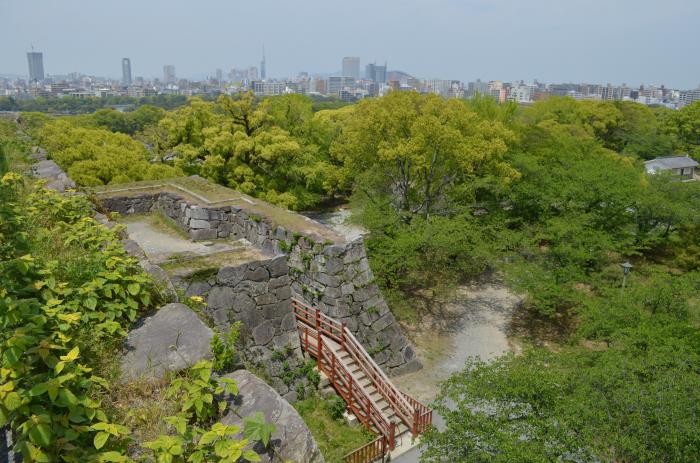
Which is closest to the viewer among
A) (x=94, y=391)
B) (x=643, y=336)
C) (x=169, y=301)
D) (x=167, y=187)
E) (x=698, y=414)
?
(x=94, y=391)

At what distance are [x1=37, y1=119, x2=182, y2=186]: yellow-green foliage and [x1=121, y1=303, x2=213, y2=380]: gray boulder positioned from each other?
12.0 m

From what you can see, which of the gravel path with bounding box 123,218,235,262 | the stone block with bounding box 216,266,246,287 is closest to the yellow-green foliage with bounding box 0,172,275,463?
the stone block with bounding box 216,266,246,287

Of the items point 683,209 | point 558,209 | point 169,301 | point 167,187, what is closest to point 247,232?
point 167,187

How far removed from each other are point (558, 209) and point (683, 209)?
477 cm

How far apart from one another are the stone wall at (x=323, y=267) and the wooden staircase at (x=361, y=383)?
0.80 metres

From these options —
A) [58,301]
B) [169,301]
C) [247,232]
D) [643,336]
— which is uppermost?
[58,301]

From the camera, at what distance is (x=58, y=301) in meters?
3.84

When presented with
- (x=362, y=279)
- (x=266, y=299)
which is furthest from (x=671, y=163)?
(x=266, y=299)

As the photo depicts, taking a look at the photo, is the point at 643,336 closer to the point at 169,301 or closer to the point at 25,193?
the point at 169,301

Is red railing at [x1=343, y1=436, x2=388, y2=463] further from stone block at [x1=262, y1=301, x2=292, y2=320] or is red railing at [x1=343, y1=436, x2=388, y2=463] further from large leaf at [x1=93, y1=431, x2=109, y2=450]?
large leaf at [x1=93, y1=431, x2=109, y2=450]

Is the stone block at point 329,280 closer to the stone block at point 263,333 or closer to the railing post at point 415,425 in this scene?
the stone block at point 263,333

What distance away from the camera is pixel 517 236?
16.1 m

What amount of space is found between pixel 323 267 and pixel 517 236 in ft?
28.5

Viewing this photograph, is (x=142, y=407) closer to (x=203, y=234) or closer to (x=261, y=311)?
(x=261, y=311)
